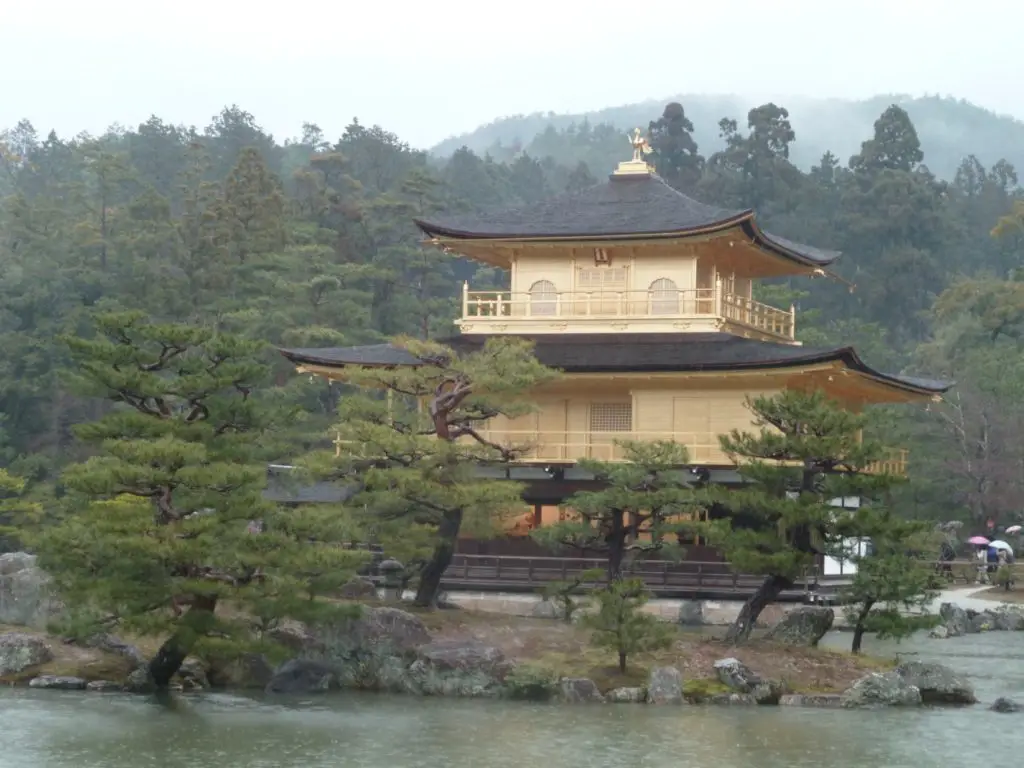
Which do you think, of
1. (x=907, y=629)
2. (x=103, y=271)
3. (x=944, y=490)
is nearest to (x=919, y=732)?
(x=907, y=629)

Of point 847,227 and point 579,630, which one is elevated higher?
point 847,227

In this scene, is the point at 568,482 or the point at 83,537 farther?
the point at 568,482

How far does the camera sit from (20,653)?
2686 centimetres

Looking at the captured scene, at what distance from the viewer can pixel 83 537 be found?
25.9m

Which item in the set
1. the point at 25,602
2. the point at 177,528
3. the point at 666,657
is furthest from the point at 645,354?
the point at 177,528

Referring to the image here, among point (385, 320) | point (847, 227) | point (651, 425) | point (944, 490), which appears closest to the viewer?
point (651, 425)

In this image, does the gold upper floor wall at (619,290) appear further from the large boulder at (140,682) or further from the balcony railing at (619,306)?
the large boulder at (140,682)

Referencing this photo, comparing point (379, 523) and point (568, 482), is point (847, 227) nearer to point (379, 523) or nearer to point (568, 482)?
point (568, 482)

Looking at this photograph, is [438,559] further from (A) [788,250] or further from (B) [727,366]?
(A) [788,250]

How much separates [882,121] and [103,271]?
49.7 metres

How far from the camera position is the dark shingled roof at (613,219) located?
40062 millimetres

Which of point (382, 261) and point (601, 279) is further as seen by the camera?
point (382, 261)

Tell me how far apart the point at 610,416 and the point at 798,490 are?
11.8 metres

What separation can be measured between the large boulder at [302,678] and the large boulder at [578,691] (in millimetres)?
3594
